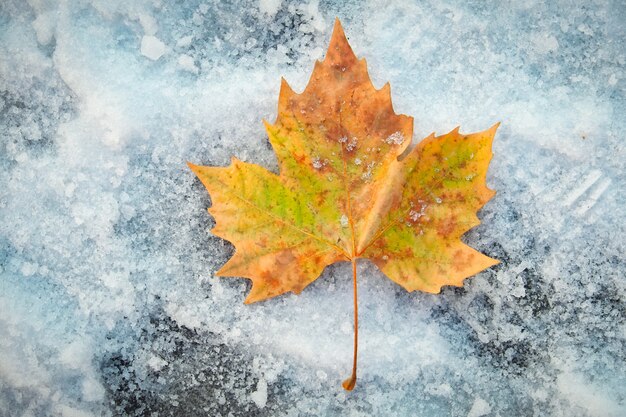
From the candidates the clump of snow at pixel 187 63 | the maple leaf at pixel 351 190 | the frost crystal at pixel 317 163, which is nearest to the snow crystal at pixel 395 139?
the maple leaf at pixel 351 190

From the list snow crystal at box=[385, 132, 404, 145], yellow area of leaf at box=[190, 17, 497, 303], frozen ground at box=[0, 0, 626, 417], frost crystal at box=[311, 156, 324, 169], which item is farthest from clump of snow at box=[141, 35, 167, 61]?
snow crystal at box=[385, 132, 404, 145]

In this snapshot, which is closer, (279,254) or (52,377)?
(279,254)

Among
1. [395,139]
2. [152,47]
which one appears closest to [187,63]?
[152,47]

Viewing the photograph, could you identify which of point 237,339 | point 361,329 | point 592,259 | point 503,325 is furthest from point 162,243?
point 592,259

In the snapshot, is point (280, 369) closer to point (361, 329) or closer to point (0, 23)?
point (361, 329)

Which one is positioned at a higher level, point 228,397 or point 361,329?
point 361,329

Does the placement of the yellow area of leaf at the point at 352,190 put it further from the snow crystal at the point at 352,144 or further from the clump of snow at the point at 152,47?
the clump of snow at the point at 152,47
